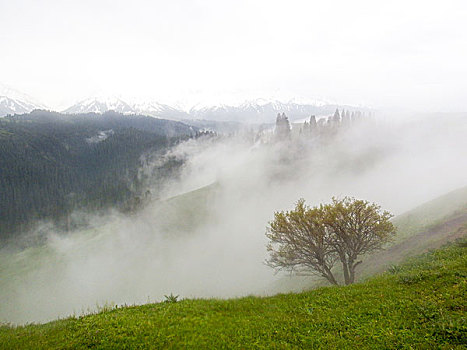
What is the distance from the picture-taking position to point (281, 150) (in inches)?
6363

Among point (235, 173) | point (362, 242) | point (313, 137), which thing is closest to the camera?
point (362, 242)

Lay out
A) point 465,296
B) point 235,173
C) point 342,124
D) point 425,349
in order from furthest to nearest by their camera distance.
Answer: point 342,124, point 235,173, point 465,296, point 425,349

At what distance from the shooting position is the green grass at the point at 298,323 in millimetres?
9812

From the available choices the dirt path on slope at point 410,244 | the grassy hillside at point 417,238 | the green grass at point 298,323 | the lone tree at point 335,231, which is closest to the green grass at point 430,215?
the grassy hillside at point 417,238

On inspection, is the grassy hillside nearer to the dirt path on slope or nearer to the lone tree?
the dirt path on slope

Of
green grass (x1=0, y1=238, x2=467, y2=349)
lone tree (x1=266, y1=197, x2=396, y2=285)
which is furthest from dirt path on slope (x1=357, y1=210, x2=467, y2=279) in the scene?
green grass (x1=0, y1=238, x2=467, y2=349)

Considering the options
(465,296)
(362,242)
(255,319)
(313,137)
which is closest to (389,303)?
(465,296)

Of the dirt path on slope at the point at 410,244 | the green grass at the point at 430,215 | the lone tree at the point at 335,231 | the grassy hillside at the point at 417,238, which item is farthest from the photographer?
the green grass at the point at 430,215

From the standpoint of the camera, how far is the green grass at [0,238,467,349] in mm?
9812

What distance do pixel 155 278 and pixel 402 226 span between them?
72.5m

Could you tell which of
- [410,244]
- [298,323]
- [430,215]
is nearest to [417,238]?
[410,244]

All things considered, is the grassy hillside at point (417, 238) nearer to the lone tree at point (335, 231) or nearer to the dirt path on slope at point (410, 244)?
the dirt path on slope at point (410, 244)

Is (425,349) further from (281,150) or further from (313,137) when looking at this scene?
(313,137)

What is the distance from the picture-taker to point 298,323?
1157cm
